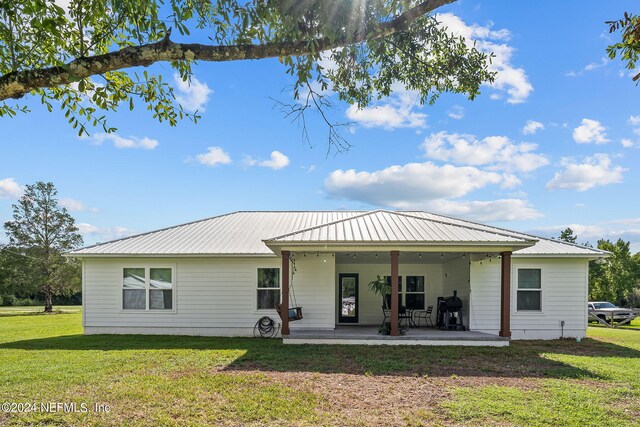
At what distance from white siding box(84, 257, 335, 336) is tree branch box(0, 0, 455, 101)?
891cm

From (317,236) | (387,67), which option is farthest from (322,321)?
(387,67)

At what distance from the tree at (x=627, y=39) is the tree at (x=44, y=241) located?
1246 inches

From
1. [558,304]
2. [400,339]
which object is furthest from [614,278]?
[400,339]

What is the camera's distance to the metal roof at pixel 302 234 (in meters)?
10.5

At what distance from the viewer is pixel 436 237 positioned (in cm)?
1048

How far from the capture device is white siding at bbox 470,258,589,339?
12766mm

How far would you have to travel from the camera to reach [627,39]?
4.13 meters

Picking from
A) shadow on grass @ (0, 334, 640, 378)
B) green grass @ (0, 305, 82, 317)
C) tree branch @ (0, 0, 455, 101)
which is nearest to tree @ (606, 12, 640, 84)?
tree branch @ (0, 0, 455, 101)

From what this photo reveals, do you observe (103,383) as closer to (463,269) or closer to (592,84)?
(463,269)

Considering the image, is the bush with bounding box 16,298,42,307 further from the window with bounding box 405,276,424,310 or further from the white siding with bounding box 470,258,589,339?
the white siding with bounding box 470,258,589,339

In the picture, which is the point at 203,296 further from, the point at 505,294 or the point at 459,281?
the point at 505,294

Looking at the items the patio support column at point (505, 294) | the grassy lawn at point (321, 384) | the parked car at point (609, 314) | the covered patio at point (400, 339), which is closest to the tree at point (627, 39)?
the grassy lawn at point (321, 384)

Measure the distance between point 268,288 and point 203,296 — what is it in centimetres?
192

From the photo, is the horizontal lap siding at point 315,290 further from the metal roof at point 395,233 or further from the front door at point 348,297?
the front door at point 348,297
